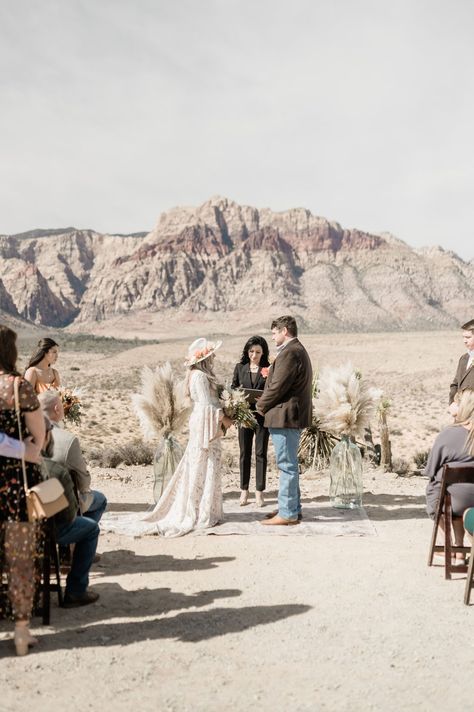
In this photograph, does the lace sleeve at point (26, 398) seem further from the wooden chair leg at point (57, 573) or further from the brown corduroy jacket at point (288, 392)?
the brown corduroy jacket at point (288, 392)

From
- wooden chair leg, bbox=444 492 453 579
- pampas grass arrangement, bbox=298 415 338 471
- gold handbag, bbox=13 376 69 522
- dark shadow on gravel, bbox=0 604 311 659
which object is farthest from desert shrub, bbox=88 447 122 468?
gold handbag, bbox=13 376 69 522

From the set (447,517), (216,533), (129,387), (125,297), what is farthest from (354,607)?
(125,297)

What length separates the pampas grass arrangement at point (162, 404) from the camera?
736 cm

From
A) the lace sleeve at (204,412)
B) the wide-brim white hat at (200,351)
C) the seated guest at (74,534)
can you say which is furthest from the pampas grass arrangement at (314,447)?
the seated guest at (74,534)

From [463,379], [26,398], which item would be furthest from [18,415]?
[463,379]

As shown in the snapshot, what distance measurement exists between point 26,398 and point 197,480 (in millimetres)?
3373

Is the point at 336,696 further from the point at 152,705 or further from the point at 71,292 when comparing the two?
the point at 71,292

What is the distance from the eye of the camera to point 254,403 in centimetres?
778

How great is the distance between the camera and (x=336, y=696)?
3402mm

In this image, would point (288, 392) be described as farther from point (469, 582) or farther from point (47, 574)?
point (47, 574)

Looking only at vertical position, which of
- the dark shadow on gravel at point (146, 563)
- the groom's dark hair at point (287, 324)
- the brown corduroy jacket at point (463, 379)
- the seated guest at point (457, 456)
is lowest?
the dark shadow on gravel at point (146, 563)

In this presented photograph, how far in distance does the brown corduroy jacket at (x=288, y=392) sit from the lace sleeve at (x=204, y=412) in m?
0.48

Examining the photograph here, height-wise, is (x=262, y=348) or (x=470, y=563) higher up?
(x=262, y=348)

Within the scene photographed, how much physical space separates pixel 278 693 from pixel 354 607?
1.35 meters
